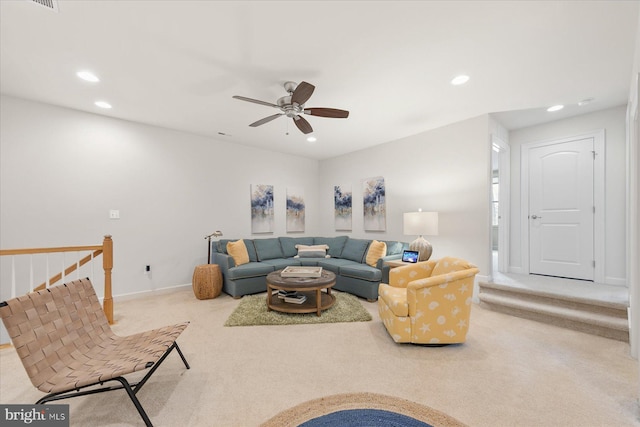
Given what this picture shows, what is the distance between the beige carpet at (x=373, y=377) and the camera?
1625 millimetres

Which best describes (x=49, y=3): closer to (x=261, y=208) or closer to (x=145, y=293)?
(x=145, y=293)

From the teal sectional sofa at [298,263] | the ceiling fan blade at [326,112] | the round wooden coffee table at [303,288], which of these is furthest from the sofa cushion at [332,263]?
the ceiling fan blade at [326,112]

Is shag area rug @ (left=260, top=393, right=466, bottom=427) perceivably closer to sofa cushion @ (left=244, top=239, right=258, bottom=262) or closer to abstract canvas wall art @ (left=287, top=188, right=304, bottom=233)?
sofa cushion @ (left=244, top=239, right=258, bottom=262)

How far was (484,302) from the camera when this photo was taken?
348 cm

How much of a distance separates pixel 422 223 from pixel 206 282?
336 centimetres

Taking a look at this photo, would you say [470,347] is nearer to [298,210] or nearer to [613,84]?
[613,84]

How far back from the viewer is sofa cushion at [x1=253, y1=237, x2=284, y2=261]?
476cm

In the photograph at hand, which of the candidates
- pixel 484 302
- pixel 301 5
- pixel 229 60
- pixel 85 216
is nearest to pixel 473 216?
pixel 484 302

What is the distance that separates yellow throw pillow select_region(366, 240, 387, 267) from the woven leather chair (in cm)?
289

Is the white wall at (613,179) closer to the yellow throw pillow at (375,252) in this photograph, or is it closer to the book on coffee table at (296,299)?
the yellow throw pillow at (375,252)

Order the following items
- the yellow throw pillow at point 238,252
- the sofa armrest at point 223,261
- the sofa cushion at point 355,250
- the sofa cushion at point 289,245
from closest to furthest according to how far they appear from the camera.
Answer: the sofa armrest at point 223,261 < the yellow throw pillow at point 238,252 < the sofa cushion at point 355,250 < the sofa cushion at point 289,245

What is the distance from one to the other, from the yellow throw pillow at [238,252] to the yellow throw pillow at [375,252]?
6.81 feet

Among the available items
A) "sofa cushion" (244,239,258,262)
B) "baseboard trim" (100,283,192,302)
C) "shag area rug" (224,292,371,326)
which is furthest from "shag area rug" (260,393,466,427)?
"baseboard trim" (100,283,192,302)

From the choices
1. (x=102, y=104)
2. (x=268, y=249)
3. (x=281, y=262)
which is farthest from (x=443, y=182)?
(x=102, y=104)
